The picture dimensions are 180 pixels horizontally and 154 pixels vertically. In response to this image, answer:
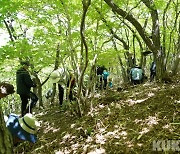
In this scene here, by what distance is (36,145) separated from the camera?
5883mm

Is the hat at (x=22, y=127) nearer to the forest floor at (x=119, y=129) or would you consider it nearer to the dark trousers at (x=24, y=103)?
the forest floor at (x=119, y=129)

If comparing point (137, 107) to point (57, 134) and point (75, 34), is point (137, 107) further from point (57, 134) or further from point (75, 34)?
point (75, 34)

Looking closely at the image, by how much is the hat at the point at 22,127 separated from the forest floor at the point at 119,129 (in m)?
1.33

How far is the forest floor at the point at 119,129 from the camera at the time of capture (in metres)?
4.34

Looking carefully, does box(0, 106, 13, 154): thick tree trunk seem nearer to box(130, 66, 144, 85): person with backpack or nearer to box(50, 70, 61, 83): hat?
box(50, 70, 61, 83): hat

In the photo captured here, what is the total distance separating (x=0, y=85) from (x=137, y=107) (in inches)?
132

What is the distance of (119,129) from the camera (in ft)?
16.5

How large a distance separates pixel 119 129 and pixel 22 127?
217cm

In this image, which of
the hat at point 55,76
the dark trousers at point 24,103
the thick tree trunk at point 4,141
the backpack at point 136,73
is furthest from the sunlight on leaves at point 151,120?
the backpack at point 136,73

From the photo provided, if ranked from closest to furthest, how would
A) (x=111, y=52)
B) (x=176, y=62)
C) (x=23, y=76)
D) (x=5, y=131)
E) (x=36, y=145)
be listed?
(x=5, y=131) → (x=36, y=145) → (x=23, y=76) → (x=111, y=52) → (x=176, y=62)

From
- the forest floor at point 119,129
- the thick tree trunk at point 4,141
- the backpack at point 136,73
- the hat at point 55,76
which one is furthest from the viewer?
the backpack at point 136,73

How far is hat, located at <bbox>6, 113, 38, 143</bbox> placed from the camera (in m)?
3.58

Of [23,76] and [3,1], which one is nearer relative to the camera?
[3,1]

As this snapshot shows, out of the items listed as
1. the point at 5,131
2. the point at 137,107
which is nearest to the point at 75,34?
the point at 137,107
